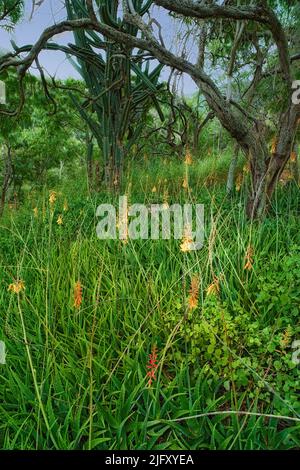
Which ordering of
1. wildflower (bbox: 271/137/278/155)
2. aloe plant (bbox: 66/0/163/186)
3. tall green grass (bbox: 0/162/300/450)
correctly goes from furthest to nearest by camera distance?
aloe plant (bbox: 66/0/163/186) < wildflower (bbox: 271/137/278/155) < tall green grass (bbox: 0/162/300/450)

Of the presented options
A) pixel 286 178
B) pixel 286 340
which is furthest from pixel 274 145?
pixel 286 178

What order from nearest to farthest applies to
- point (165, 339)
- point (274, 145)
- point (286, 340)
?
point (286, 340)
point (165, 339)
point (274, 145)

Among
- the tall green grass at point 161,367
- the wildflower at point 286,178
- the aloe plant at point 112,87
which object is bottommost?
the tall green grass at point 161,367

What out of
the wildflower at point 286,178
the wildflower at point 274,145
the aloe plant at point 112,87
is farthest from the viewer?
the aloe plant at point 112,87

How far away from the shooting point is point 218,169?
16.6ft

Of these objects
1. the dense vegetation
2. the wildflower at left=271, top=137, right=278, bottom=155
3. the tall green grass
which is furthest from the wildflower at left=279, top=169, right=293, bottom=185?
the tall green grass

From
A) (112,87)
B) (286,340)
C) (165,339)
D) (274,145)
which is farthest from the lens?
(112,87)

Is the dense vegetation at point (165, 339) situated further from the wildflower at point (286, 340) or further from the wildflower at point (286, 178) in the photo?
the wildflower at point (286, 178)

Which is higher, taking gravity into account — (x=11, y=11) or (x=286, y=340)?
(x=11, y=11)

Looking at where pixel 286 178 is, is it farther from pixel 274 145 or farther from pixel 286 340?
pixel 286 340

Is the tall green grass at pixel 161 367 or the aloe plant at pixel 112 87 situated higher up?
the aloe plant at pixel 112 87

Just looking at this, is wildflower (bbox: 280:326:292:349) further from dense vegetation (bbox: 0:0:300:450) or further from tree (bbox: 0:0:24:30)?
tree (bbox: 0:0:24:30)

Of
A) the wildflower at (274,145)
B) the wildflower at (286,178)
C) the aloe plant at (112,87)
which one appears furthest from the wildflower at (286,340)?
the aloe plant at (112,87)

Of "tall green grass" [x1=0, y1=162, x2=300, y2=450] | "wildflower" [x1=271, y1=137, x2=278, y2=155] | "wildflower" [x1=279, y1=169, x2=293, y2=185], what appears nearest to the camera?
"tall green grass" [x1=0, y1=162, x2=300, y2=450]
